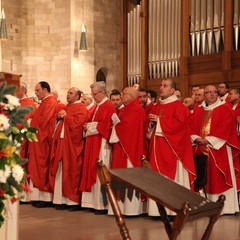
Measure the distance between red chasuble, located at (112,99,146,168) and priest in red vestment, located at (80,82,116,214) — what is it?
0.32 metres

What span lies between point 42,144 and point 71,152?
0.58 meters

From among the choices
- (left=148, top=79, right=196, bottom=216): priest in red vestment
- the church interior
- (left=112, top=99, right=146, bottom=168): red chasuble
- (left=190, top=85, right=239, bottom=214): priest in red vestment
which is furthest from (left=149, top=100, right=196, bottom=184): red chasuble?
the church interior

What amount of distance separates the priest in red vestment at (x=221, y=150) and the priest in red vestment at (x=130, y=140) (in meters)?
0.77

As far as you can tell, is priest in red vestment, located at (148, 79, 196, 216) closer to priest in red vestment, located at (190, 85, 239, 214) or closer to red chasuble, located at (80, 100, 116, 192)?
priest in red vestment, located at (190, 85, 239, 214)

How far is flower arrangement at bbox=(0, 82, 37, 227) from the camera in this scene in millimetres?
2979

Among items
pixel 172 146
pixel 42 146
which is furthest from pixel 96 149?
pixel 172 146

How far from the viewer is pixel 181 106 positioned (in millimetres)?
7492

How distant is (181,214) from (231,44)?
27.2ft

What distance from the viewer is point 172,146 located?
7.45 metres

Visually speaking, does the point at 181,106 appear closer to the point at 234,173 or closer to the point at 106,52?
the point at 234,173

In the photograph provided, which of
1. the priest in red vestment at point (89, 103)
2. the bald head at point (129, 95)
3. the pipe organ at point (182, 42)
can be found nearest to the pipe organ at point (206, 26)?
the pipe organ at point (182, 42)

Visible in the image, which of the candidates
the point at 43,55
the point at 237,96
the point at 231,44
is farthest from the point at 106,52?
the point at 237,96

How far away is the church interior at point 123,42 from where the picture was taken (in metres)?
12.0

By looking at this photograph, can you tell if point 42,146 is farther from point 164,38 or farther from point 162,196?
point 164,38
